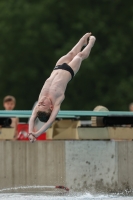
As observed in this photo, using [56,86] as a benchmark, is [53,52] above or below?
above

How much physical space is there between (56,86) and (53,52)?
22.3 meters

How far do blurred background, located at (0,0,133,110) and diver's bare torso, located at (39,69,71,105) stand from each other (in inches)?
831

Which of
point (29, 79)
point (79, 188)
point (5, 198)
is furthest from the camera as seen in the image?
point (29, 79)

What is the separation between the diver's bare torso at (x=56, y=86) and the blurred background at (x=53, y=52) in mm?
21095

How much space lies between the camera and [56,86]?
16938 millimetres

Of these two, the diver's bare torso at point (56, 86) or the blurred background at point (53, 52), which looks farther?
the blurred background at point (53, 52)

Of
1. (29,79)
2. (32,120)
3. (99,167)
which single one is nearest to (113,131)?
(99,167)

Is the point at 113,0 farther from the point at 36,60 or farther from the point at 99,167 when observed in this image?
the point at 99,167

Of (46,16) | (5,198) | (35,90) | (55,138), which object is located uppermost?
(46,16)

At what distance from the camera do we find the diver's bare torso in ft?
55.0

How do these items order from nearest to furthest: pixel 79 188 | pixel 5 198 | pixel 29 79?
pixel 5 198 < pixel 79 188 < pixel 29 79

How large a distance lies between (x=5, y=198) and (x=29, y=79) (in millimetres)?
22758

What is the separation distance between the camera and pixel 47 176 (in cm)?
1747

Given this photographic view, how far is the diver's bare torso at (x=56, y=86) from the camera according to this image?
16.8m
